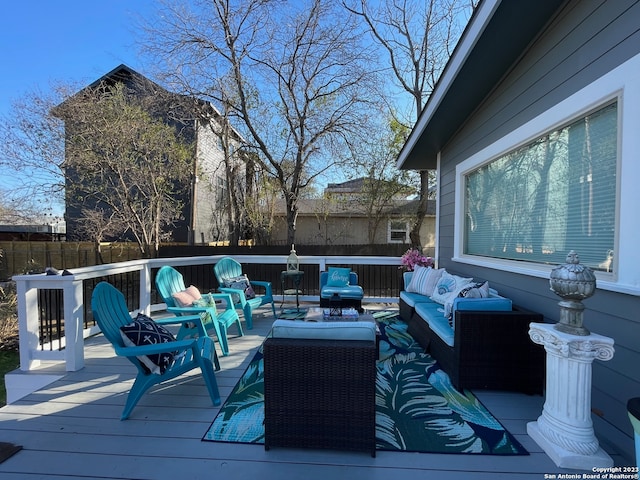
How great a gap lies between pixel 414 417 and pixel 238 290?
271 centimetres

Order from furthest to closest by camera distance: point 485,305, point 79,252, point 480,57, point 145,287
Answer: point 79,252, point 145,287, point 480,57, point 485,305

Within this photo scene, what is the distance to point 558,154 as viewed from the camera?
265 cm

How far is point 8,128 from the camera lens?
7.09 m

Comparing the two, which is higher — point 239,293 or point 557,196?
point 557,196

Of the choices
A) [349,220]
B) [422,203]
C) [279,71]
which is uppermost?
[279,71]

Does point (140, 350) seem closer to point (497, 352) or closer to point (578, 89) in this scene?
point (497, 352)

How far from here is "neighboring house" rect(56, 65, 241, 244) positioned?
8.12m

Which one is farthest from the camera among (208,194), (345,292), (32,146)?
(208,194)

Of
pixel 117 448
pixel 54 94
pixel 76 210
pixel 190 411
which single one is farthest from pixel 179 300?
pixel 76 210

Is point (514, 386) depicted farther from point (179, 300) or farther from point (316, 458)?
point (179, 300)

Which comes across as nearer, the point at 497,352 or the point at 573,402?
the point at 573,402

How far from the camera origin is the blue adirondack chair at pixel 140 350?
87.5 inches

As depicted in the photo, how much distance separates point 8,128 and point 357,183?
9.38m

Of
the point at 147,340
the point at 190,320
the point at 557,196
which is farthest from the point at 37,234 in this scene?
the point at 557,196
